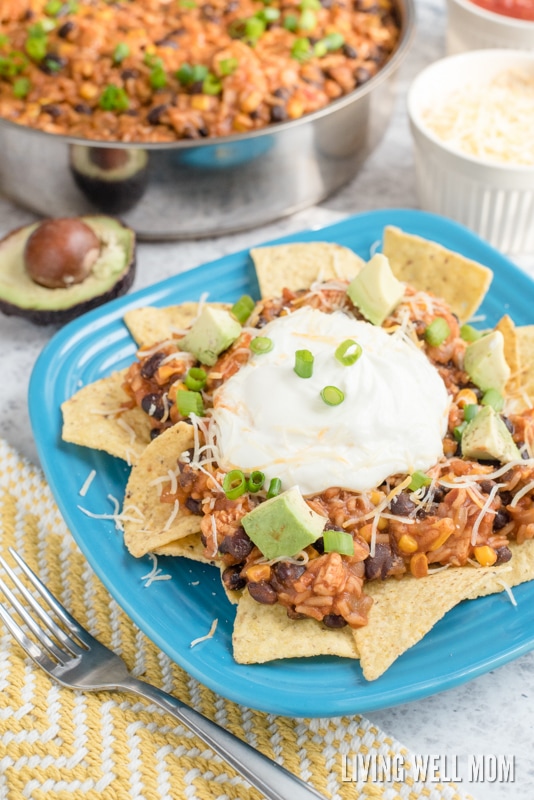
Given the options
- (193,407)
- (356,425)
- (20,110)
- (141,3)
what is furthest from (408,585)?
(141,3)

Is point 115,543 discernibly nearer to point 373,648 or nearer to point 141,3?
point 373,648

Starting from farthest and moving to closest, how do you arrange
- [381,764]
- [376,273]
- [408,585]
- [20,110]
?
1. [20,110]
2. [376,273]
3. [408,585]
4. [381,764]

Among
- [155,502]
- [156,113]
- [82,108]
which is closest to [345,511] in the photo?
[155,502]

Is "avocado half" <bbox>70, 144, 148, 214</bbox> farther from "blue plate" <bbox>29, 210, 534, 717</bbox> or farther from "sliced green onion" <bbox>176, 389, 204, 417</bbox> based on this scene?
"sliced green onion" <bbox>176, 389, 204, 417</bbox>

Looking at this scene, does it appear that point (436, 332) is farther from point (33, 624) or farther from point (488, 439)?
point (33, 624)

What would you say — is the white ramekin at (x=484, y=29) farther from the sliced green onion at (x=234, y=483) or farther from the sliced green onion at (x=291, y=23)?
the sliced green onion at (x=234, y=483)

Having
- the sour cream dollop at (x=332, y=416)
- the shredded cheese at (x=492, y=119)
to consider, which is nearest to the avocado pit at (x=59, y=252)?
the sour cream dollop at (x=332, y=416)
